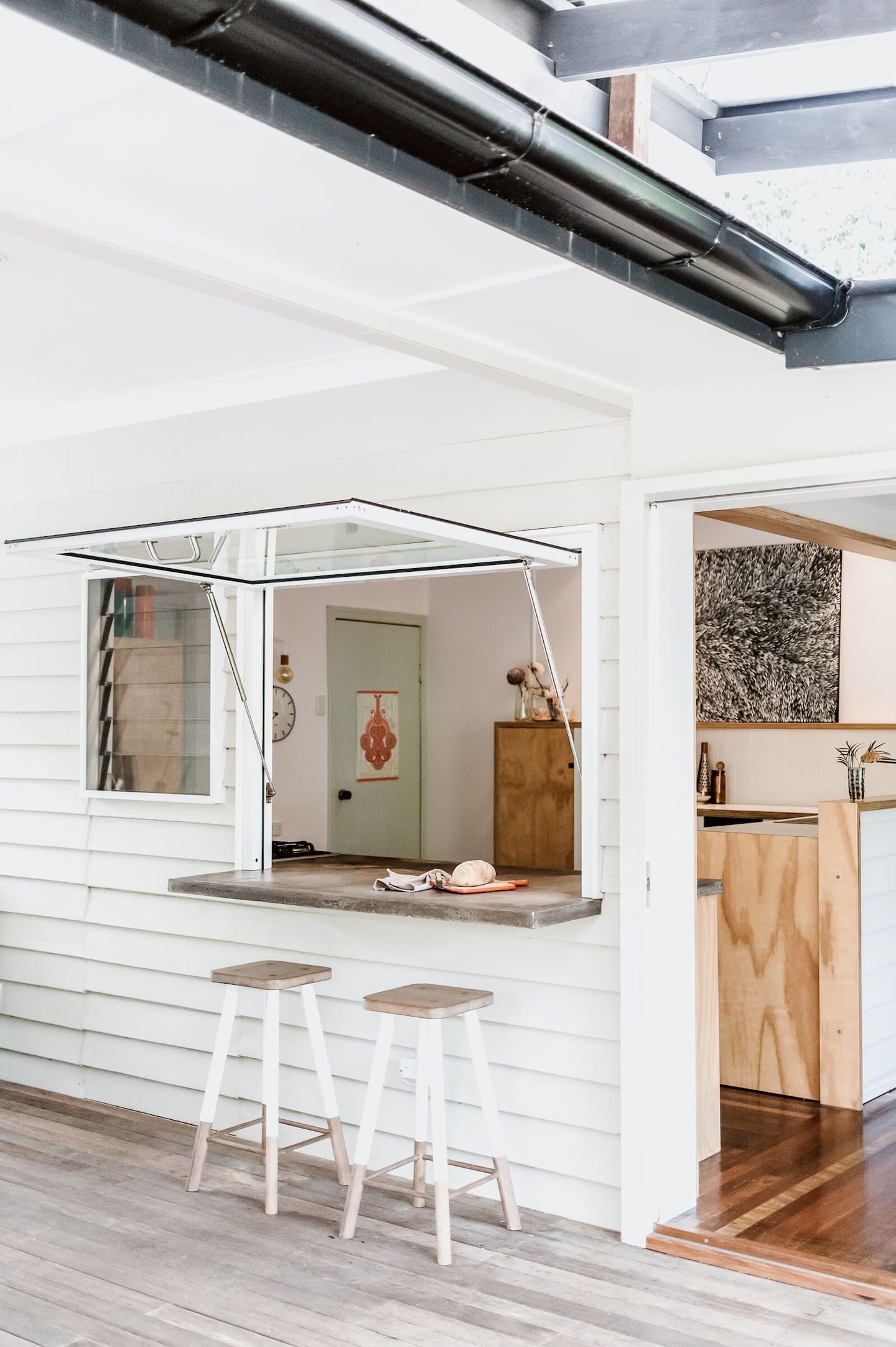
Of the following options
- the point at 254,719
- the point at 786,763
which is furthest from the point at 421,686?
the point at 254,719

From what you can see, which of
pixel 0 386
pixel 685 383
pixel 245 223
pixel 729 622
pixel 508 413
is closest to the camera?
pixel 245 223

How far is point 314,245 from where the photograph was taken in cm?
259

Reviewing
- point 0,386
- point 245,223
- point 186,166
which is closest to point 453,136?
point 186,166

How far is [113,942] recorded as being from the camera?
5.02m

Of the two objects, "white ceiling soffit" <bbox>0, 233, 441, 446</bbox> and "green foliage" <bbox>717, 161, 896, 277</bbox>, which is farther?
"white ceiling soffit" <bbox>0, 233, 441, 446</bbox>

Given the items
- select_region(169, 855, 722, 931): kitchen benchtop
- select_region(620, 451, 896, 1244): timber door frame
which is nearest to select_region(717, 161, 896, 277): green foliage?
select_region(620, 451, 896, 1244): timber door frame

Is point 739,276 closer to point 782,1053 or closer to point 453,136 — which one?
point 453,136

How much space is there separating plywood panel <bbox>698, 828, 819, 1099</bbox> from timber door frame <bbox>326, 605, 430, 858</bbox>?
8.75 feet

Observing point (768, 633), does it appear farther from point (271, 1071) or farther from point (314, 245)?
point (314, 245)

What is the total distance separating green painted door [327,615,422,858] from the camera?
292 inches

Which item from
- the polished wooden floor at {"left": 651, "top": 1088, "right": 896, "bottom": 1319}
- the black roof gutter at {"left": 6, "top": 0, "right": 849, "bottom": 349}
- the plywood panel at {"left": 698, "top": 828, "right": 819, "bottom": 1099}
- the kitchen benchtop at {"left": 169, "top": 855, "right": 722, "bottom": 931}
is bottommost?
the polished wooden floor at {"left": 651, "top": 1088, "right": 896, "bottom": 1319}

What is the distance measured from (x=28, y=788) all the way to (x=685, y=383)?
10.4 feet

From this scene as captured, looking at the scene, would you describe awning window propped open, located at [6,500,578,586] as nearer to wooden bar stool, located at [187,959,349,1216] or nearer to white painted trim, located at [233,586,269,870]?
white painted trim, located at [233,586,269,870]

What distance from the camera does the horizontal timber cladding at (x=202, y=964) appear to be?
385cm
